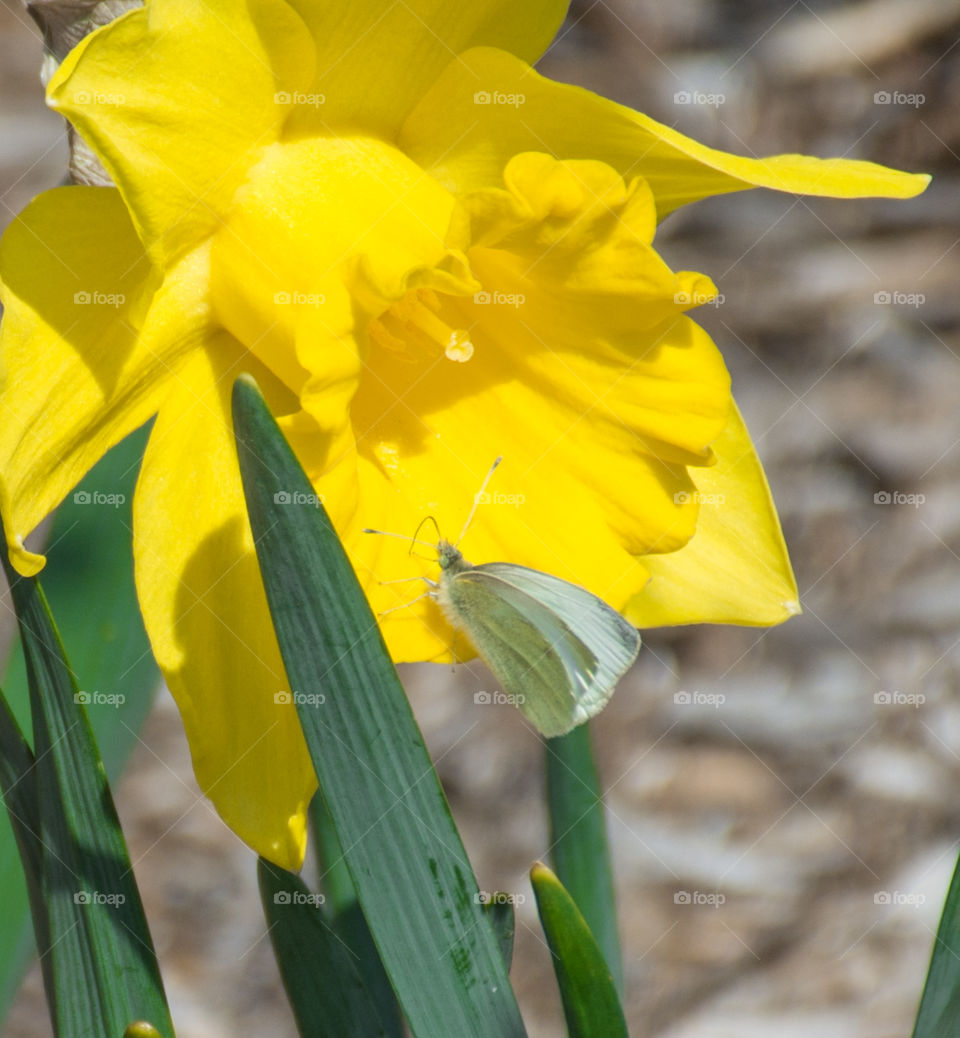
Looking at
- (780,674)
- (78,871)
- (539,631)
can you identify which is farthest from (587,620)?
(780,674)

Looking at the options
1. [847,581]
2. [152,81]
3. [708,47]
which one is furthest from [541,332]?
[847,581]

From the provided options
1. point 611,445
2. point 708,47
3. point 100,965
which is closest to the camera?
point 100,965

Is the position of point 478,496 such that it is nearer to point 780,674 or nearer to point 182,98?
point 182,98

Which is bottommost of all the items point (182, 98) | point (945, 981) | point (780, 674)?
point (780, 674)

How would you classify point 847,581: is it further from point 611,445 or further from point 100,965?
point 100,965

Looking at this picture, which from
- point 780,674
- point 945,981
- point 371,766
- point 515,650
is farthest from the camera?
point 780,674

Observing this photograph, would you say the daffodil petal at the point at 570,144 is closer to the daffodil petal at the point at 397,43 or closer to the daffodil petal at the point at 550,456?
the daffodil petal at the point at 397,43

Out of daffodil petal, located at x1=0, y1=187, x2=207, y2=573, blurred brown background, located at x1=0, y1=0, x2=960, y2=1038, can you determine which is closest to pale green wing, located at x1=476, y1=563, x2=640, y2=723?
daffodil petal, located at x1=0, y1=187, x2=207, y2=573
